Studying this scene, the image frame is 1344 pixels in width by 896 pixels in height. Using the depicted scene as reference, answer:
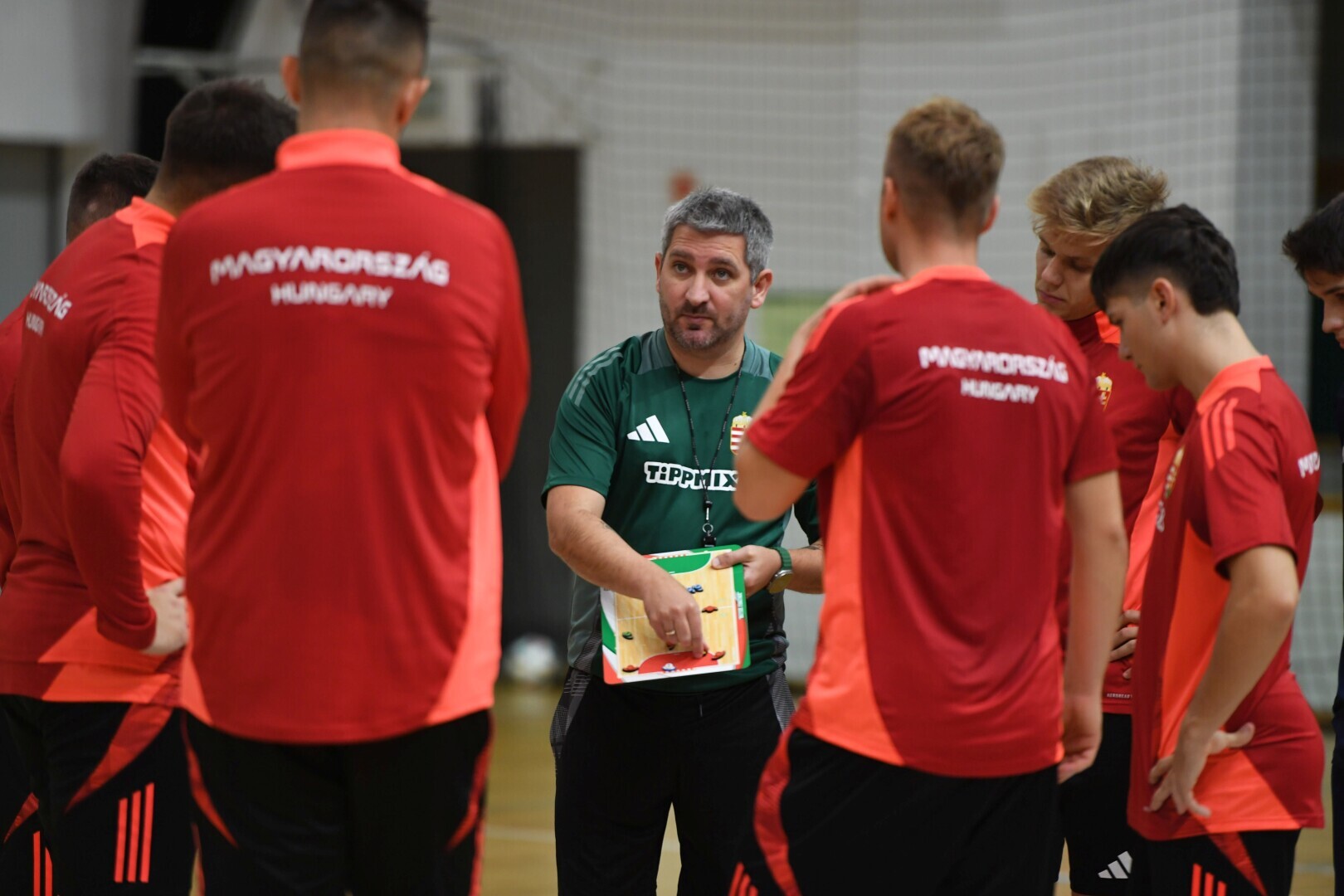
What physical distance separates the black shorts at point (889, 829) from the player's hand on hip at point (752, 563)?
70 centimetres

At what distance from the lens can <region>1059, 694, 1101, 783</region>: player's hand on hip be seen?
2281 millimetres

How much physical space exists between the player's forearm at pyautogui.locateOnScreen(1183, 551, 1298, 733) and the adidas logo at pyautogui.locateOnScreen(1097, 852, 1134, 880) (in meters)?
0.88

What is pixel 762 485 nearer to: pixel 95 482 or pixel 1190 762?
pixel 1190 762

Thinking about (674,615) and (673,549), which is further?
(673,549)

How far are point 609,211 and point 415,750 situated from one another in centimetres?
726

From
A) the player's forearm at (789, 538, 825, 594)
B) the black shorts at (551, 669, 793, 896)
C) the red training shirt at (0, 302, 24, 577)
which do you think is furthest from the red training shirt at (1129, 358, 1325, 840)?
the red training shirt at (0, 302, 24, 577)

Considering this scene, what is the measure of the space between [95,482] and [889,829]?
4.39 feet

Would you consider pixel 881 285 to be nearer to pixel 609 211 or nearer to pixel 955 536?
pixel 955 536

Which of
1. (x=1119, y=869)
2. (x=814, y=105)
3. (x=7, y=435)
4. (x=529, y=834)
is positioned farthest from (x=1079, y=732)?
(x=814, y=105)

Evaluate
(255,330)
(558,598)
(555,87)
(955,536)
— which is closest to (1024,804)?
(955,536)

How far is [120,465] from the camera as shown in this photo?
87.8 inches

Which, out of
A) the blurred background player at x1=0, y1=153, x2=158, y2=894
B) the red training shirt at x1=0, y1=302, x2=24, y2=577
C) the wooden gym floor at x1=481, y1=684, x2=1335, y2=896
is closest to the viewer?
the red training shirt at x1=0, y1=302, x2=24, y2=577

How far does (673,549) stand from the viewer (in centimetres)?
310

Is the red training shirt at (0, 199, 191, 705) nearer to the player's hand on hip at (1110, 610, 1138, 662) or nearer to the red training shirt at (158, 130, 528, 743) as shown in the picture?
the red training shirt at (158, 130, 528, 743)
